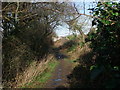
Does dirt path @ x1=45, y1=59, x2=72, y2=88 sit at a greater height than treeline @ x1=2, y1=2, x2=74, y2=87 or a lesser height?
lesser

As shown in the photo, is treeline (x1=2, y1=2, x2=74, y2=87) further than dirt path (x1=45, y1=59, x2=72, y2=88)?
Yes

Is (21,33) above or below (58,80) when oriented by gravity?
above

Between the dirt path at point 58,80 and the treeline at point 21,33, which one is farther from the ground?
the treeline at point 21,33

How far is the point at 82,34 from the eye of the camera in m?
15.4

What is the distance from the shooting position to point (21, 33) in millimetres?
8719

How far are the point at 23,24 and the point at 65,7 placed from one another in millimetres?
2760

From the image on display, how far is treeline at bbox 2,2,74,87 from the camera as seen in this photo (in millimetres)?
5844

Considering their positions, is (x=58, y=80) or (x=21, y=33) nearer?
(x=58, y=80)

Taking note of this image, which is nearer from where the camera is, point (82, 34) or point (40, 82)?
point (40, 82)

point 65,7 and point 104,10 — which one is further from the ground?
point 65,7

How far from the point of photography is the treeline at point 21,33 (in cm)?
584

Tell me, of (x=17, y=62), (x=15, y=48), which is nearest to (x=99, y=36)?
(x=17, y=62)

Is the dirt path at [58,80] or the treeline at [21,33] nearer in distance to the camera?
the dirt path at [58,80]

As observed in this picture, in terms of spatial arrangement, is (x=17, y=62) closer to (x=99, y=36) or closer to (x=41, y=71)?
(x=41, y=71)
